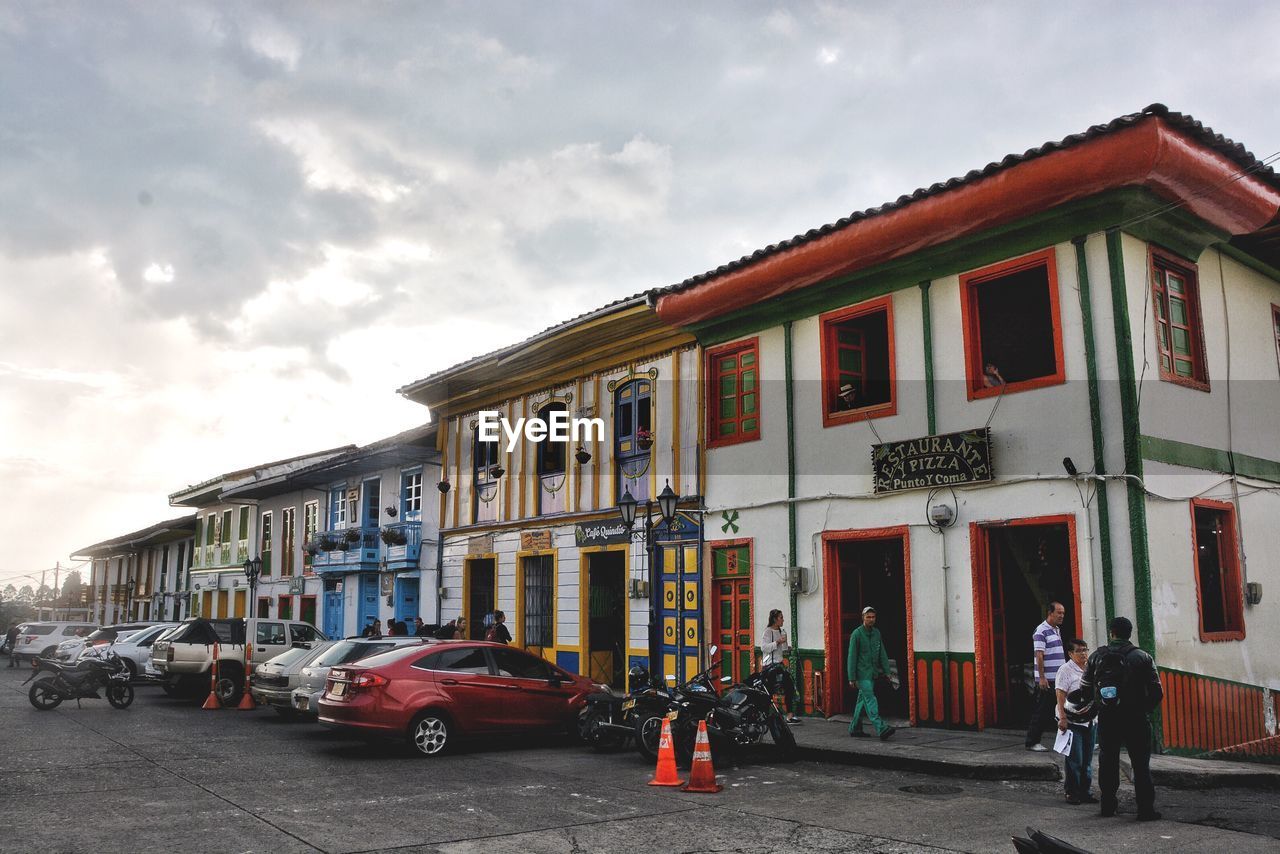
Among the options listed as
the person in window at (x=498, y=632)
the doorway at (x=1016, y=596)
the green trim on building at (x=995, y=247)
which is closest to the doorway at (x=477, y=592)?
the person in window at (x=498, y=632)

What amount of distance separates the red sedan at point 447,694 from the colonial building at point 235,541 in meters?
21.5

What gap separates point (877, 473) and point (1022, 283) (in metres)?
3.34

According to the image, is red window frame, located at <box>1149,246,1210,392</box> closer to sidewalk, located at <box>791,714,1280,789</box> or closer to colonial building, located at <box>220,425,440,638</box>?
sidewalk, located at <box>791,714,1280,789</box>

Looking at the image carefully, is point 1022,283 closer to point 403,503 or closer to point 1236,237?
point 1236,237

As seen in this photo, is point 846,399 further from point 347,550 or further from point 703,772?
point 347,550

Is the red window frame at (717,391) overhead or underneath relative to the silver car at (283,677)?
overhead

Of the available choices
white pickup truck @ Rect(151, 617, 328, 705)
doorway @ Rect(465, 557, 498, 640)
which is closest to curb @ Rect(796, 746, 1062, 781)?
white pickup truck @ Rect(151, 617, 328, 705)

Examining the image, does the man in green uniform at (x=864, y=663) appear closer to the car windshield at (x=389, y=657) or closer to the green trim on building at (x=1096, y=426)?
the green trim on building at (x=1096, y=426)

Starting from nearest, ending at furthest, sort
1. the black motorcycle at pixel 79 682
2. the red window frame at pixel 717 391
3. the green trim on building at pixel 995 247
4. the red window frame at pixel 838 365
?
the green trim on building at pixel 995 247 → the red window frame at pixel 838 365 → the red window frame at pixel 717 391 → the black motorcycle at pixel 79 682

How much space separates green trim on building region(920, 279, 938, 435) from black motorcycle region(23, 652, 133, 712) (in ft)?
47.3

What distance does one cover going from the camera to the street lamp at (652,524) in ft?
50.7

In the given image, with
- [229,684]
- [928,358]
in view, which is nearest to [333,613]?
[229,684]

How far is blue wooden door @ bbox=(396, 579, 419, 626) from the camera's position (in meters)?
26.6

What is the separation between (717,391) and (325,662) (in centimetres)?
754
